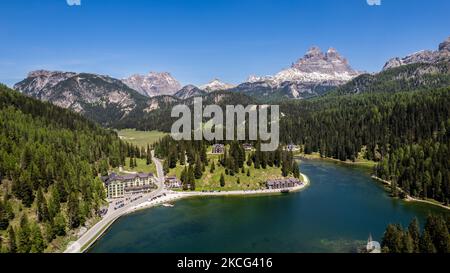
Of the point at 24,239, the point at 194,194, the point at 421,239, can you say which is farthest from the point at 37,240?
the point at 421,239

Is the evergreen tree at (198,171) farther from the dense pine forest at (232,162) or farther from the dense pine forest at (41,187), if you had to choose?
Result: the dense pine forest at (41,187)

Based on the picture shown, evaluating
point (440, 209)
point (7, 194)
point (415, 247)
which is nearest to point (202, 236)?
point (415, 247)

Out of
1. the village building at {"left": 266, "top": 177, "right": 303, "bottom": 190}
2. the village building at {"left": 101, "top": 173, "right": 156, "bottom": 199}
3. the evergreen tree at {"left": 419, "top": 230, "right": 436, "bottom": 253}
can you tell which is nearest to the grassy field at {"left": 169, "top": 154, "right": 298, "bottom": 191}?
the village building at {"left": 266, "top": 177, "right": 303, "bottom": 190}

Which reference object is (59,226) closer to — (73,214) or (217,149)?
(73,214)

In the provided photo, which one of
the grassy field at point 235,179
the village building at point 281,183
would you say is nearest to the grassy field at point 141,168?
the grassy field at point 235,179

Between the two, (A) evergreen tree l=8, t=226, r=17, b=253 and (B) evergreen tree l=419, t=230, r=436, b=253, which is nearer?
(B) evergreen tree l=419, t=230, r=436, b=253

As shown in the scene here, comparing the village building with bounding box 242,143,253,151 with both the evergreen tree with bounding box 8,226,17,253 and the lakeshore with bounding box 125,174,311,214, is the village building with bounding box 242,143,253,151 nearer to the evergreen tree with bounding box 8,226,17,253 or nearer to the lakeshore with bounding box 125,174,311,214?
the lakeshore with bounding box 125,174,311,214
